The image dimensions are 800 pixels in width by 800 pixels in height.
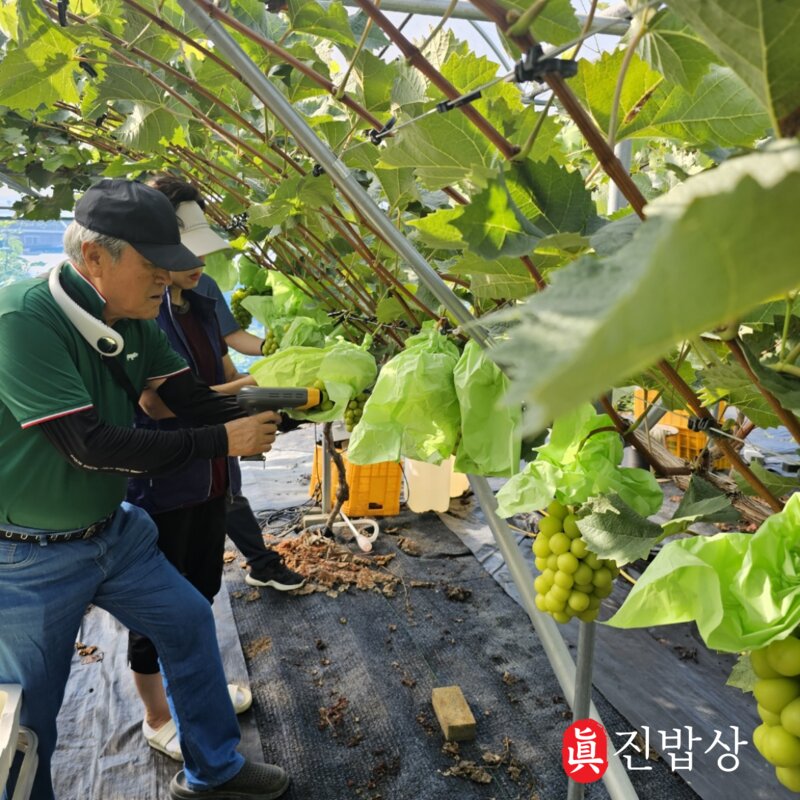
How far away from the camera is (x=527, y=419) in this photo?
0.16 m

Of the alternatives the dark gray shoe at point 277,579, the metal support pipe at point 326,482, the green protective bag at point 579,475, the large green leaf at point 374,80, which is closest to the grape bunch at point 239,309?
the metal support pipe at point 326,482

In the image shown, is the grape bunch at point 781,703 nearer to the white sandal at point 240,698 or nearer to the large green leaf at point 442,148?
the large green leaf at point 442,148

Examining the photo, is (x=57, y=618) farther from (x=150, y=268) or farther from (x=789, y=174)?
(x=789, y=174)

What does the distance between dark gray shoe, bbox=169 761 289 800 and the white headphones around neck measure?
1.15 meters

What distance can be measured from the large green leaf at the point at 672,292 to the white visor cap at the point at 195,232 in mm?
1782

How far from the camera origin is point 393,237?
70cm

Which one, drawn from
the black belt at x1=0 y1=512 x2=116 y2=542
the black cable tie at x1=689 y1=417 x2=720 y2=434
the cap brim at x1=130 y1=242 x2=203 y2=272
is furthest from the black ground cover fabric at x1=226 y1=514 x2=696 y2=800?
the black cable tie at x1=689 y1=417 x2=720 y2=434

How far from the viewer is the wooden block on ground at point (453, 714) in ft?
6.35

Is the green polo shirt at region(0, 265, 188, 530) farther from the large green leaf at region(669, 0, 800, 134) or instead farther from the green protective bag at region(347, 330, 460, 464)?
the large green leaf at region(669, 0, 800, 134)

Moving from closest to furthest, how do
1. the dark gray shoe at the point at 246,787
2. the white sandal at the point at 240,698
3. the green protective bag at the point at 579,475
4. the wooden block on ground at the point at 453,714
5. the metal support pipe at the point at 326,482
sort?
the green protective bag at the point at 579,475 < the dark gray shoe at the point at 246,787 < the wooden block on ground at the point at 453,714 < the white sandal at the point at 240,698 < the metal support pipe at the point at 326,482

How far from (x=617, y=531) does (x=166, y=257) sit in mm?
1034

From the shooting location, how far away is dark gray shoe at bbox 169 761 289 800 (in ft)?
5.56

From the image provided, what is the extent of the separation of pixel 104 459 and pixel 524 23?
1.14m

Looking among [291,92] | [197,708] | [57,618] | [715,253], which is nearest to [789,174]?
[715,253]
